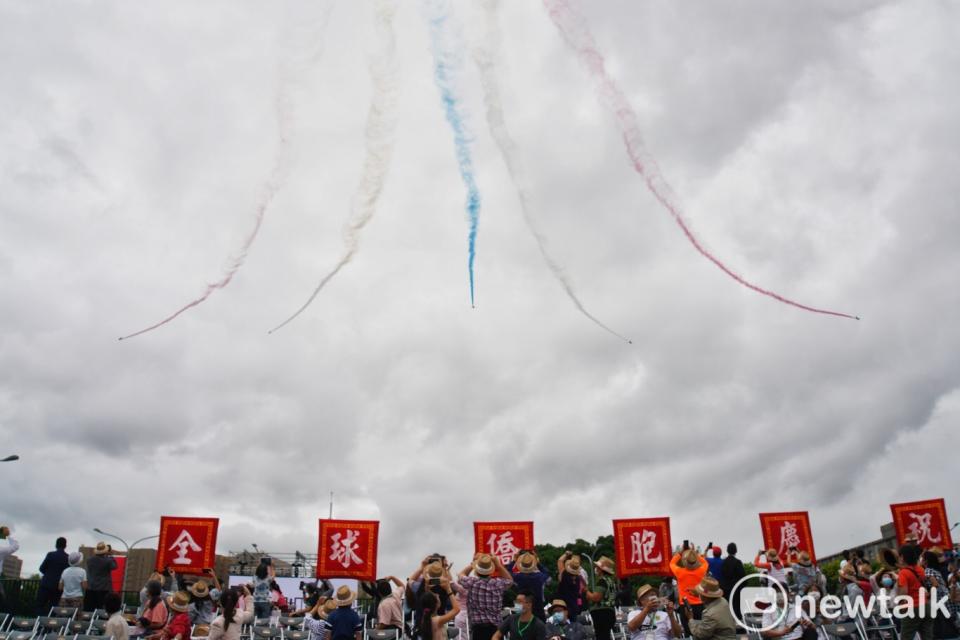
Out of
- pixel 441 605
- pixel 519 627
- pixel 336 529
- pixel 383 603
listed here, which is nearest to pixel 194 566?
pixel 336 529

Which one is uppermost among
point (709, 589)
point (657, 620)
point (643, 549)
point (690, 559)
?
point (643, 549)

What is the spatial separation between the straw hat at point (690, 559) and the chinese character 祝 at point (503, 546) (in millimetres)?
10551

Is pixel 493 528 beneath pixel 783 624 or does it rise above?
above

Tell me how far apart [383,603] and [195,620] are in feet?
18.6

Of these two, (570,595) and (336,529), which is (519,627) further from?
(336,529)

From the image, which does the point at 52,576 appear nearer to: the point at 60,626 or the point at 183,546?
the point at 60,626

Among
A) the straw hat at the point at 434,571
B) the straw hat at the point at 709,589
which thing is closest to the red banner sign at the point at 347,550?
the straw hat at the point at 434,571

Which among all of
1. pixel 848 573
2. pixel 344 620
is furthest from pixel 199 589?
pixel 848 573

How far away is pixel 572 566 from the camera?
14312mm

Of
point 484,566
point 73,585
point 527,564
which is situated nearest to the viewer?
point 484,566

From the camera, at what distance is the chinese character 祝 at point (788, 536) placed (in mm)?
25156

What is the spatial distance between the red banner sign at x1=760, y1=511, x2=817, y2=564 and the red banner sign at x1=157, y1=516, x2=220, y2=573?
721 inches

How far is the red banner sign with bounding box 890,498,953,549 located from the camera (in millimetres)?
25266
